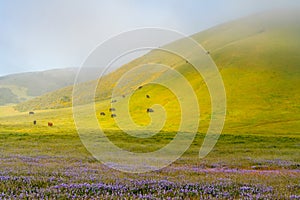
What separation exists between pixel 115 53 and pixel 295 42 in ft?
389

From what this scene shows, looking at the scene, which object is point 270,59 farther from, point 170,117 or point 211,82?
point 170,117

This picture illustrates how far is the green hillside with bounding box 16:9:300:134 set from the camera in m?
73.2

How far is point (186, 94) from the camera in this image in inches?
3393

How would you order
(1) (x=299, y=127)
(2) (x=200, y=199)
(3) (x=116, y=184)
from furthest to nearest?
(1) (x=299, y=127) < (3) (x=116, y=184) < (2) (x=200, y=199)

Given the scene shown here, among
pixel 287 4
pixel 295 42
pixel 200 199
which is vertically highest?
pixel 287 4

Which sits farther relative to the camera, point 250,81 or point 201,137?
point 250,81

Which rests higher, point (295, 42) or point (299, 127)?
point (295, 42)

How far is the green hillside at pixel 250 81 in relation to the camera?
73.2 m

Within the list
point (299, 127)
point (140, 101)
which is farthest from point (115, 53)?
point (140, 101)

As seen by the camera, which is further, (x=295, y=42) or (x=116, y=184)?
(x=295, y=42)

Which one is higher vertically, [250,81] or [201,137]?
[250,81]

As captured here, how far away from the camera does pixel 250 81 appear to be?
3802 inches

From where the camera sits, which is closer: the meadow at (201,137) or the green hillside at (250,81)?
the meadow at (201,137)

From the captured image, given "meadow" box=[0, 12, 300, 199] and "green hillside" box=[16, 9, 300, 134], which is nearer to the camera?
"meadow" box=[0, 12, 300, 199]
